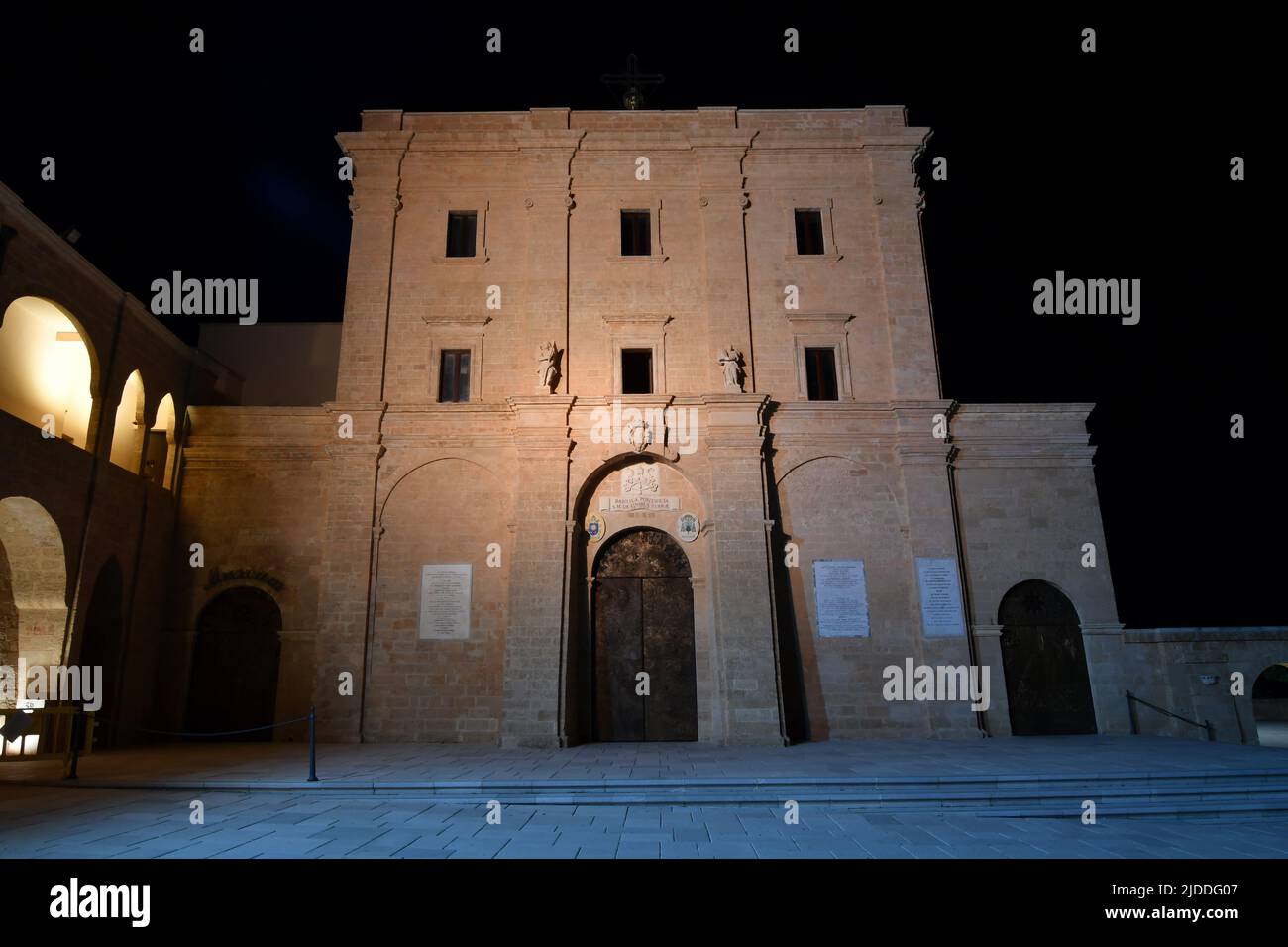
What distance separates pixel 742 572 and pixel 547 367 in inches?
256

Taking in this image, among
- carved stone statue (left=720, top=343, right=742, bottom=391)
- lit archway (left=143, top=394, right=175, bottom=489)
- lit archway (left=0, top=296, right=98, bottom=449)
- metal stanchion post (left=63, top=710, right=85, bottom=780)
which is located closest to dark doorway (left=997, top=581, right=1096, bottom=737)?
carved stone statue (left=720, top=343, right=742, bottom=391)

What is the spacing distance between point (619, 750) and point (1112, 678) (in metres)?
11.2

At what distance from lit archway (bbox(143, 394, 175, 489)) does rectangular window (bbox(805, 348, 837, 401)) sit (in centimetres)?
1566

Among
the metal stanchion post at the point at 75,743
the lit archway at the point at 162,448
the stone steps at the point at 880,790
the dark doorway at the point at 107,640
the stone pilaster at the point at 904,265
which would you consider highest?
the stone pilaster at the point at 904,265

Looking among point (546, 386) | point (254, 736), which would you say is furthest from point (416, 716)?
point (546, 386)

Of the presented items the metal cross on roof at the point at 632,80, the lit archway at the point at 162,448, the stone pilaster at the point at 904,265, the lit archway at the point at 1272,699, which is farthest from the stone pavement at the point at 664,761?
the metal cross on roof at the point at 632,80

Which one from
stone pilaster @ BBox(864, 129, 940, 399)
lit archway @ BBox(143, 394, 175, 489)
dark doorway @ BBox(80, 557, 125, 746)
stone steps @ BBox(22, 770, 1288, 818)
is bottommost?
stone steps @ BBox(22, 770, 1288, 818)

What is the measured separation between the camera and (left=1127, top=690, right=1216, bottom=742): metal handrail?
15023mm

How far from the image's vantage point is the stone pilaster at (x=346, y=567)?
15.7 m

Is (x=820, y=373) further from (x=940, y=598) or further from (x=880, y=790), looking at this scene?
(x=880, y=790)

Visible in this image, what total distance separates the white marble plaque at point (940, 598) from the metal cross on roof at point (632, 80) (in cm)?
1499

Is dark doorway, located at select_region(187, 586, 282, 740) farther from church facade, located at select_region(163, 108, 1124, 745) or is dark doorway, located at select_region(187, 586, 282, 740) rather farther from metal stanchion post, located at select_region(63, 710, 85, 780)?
metal stanchion post, located at select_region(63, 710, 85, 780)

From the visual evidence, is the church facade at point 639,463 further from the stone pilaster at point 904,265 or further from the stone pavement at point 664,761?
the stone pavement at point 664,761

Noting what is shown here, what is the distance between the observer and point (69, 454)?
1463 centimetres
